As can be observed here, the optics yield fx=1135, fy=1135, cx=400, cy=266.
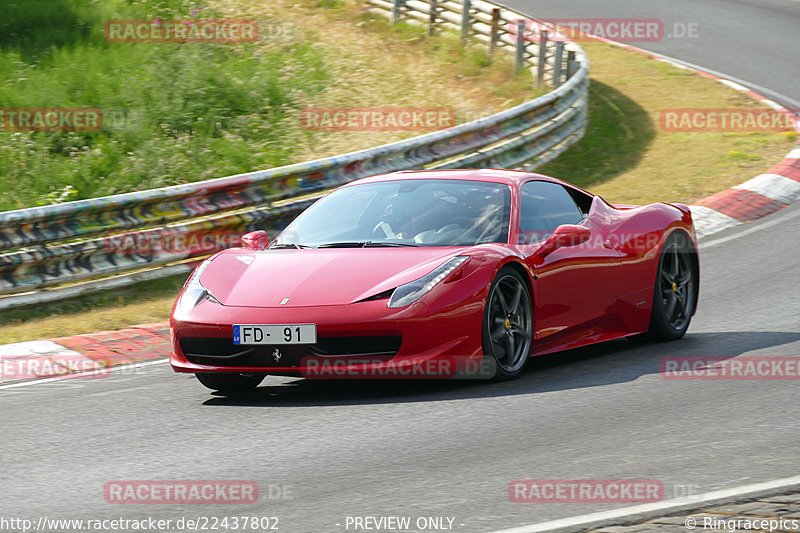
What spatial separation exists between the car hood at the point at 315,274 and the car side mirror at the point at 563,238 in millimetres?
698

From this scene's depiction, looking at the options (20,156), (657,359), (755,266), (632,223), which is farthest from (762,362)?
(20,156)

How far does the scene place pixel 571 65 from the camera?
18.3 metres

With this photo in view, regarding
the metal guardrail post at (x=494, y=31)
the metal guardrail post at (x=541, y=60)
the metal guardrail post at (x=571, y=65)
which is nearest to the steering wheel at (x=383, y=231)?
the metal guardrail post at (x=571, y=65)

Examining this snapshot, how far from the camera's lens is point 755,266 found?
10.6 meters

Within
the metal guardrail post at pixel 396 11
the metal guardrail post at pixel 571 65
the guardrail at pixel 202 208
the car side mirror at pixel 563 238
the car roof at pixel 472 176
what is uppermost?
the car roof at pixel 472 176

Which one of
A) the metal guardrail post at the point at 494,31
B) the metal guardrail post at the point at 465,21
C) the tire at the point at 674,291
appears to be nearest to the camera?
the tire at the point at 674,291

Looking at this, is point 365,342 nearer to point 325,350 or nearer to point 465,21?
point 325,350

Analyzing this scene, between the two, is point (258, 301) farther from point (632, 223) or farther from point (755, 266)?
point (755, 266)

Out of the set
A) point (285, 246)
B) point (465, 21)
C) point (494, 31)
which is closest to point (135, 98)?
point (494, 31)

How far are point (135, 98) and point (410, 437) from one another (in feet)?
36.2

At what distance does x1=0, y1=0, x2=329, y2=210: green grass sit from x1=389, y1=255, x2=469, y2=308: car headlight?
22.6 ft

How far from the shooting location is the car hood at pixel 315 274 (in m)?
6.18

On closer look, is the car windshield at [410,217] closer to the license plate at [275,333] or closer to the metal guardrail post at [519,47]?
the license plate at [275,333]

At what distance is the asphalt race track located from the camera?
176 inches
